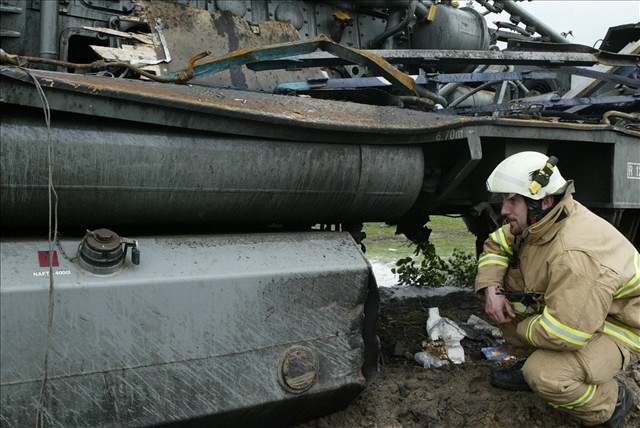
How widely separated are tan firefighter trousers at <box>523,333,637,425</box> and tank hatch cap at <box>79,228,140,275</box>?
5.55 ft

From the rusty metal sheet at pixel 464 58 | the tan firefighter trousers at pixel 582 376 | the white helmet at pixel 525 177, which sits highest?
the rusty metal sheet at pixel 464 58

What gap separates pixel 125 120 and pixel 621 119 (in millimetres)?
2721

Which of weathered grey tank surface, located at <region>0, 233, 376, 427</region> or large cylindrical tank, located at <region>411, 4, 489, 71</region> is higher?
large cylindrical tank, located at <region>411, 4, 489, 71</region>

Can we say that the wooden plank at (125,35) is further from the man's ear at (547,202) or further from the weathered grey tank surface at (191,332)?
the man's ear at (547,202)

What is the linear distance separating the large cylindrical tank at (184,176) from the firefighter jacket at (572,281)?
62 cm

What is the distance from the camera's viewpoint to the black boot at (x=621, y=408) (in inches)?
119

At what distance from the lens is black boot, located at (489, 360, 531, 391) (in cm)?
322

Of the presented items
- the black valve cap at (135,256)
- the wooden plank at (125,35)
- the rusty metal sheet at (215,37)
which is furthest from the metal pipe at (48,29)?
the black valve cap at (135,256)

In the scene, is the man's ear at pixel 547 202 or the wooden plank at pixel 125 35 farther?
the wooden plank at pixel 125 35

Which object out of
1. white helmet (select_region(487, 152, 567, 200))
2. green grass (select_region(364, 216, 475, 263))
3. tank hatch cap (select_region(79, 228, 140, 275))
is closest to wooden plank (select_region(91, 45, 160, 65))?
tank hatch cap (select_region(79, 228, 140, 275))

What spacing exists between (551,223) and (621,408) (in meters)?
0.88

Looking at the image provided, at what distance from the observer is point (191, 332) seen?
2273mm

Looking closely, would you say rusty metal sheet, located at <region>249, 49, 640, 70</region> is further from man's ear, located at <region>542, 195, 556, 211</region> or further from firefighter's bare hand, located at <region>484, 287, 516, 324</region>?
firefighter's bare hand, located at <region>484, 287, 516, 324</region>

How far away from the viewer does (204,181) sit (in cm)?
245
